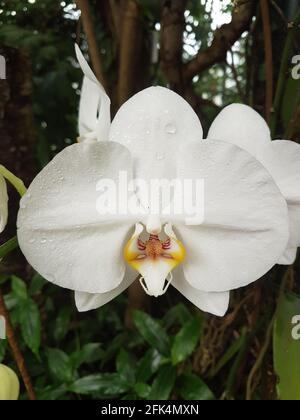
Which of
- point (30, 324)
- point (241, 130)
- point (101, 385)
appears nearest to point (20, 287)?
point (30, 324)

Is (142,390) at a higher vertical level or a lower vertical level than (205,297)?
lower

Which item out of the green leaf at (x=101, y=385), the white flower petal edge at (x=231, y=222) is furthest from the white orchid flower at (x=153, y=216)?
the green leaf at (x=101, y=385)

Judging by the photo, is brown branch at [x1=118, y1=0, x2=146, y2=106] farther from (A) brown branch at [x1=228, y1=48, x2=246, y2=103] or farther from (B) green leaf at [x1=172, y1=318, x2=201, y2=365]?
(B) green leaf at [x1=172, y1=318, x2=201, y2=365]

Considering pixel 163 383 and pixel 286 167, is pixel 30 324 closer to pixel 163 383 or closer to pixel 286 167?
pixel 163 383

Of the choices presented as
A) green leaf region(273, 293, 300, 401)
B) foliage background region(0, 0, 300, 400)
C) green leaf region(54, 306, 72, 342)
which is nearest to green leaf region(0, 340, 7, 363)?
foliage background region(0, 0, 300, 400)

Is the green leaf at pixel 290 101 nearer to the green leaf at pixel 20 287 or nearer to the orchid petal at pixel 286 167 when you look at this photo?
the orchid petal at pixel 286 167

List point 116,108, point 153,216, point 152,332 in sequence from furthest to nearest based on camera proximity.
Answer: point 152,332
point 116,108
point 153,216
